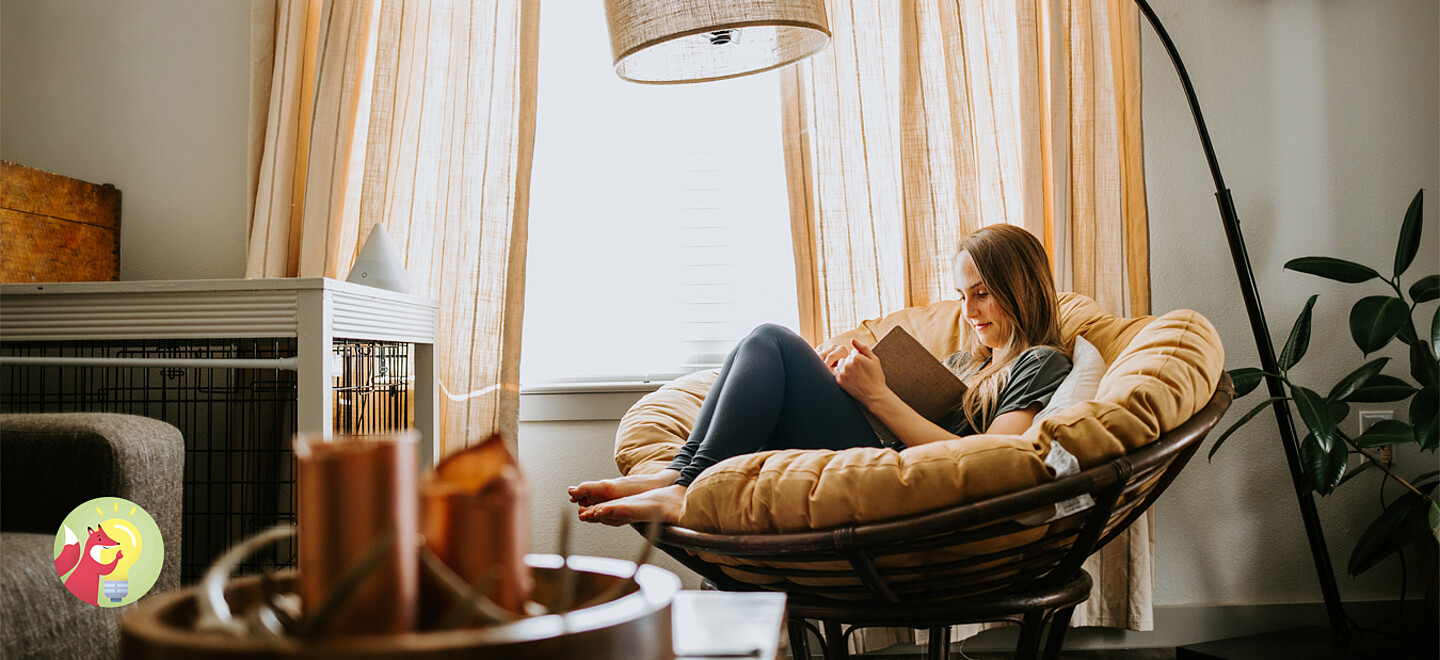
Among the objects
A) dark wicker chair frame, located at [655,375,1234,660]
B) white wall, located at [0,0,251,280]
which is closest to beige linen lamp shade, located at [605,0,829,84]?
dark wicker chair frame, located at [655,375,1234,660]

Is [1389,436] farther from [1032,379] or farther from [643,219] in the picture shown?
[643,219]

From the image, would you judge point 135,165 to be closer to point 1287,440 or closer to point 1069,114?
point 1069,114

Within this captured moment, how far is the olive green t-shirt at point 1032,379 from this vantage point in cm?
150

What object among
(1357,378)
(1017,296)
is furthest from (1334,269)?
(1017,296)

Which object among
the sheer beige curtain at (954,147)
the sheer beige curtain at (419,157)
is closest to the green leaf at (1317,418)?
the sheer beige curtain at (954,147)

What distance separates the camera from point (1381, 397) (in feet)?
6.23

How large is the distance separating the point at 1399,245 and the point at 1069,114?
0.77m

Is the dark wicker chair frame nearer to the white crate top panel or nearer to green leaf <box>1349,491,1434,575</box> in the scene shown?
the white crate top panel

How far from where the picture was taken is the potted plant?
5.90ft

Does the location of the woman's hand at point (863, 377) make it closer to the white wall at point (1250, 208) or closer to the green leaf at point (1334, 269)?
the white wall at point (1250, 208)

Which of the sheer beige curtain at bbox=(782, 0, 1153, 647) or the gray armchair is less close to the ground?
Answer: the sheer beige curtain at bbox=(782, 0, 1153, 647)

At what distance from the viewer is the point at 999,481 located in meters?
1.06

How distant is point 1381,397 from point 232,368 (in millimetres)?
2523

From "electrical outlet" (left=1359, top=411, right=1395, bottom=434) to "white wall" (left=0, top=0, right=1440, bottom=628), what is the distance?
110 millimetres
